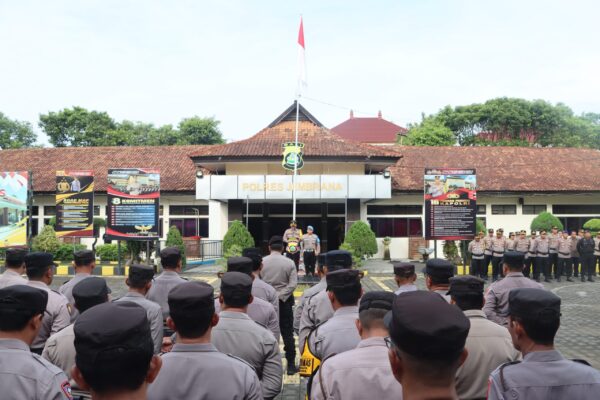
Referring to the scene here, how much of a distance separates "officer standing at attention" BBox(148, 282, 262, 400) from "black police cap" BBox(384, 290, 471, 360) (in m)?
1.00

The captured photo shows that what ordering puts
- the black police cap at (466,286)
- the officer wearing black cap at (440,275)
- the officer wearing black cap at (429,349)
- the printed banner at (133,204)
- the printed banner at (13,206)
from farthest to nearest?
the printed banner at (13,206) < the printed banner at (133,204) < the officer wearing black cap at (440,275) < the black police cap at (466,286) < the officer wearing black cap at (429,349)

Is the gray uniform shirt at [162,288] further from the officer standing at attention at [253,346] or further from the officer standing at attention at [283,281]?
the officer standing at attention at [253,346]

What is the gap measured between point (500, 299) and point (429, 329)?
4.15 meters

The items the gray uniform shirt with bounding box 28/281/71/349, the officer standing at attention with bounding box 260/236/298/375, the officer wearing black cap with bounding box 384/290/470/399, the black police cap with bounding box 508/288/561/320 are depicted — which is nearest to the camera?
the officer wearing black cap with bounding box 384/290/470/399

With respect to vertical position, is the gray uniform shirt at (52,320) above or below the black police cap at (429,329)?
below

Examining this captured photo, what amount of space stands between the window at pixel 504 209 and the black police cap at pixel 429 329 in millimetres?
24903

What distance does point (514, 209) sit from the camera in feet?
80.9

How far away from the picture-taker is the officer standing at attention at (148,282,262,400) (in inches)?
86.6

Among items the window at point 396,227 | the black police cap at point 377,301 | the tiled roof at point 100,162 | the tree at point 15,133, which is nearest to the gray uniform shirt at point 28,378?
the black police cap at point 377,301

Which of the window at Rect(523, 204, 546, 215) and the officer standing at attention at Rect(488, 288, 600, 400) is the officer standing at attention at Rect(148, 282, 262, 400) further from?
the window at Rect(523, 204, 546, 215)

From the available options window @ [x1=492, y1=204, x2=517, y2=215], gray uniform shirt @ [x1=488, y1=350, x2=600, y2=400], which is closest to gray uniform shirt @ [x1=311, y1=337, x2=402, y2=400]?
gray uniform shirt @ [x1=488, y1=350, x2=600, y2=400]

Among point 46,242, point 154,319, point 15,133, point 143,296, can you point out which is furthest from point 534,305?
point 15,133

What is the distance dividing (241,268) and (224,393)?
2515 mm

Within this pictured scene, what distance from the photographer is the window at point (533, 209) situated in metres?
24.7
